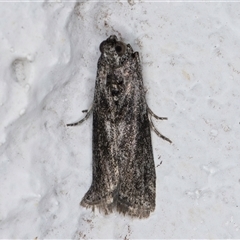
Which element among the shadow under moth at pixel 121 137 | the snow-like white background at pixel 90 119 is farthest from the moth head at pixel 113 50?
the snow-like white background at pixel 90 119

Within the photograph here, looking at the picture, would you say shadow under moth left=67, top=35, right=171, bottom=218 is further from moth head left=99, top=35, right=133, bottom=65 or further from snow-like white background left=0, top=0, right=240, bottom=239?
snow-like white background left=0, top=0, right=240, bottom=239

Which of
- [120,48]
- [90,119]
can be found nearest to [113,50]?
[120,48]

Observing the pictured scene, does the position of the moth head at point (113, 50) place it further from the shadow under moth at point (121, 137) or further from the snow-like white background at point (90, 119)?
the snow-like white background at point (90, 119)

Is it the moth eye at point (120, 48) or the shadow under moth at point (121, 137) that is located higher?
the moth eye at point (120, 48)

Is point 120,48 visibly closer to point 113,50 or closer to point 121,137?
point 113,50

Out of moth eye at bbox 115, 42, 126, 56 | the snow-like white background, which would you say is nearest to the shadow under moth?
moth eye at bbox 115, 42, 126, 56

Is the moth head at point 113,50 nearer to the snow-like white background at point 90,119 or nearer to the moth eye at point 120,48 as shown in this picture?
the moth eye at point 120,48

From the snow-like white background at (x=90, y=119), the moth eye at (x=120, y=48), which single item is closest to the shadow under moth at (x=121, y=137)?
the moth eye at (x=120, y=48)
